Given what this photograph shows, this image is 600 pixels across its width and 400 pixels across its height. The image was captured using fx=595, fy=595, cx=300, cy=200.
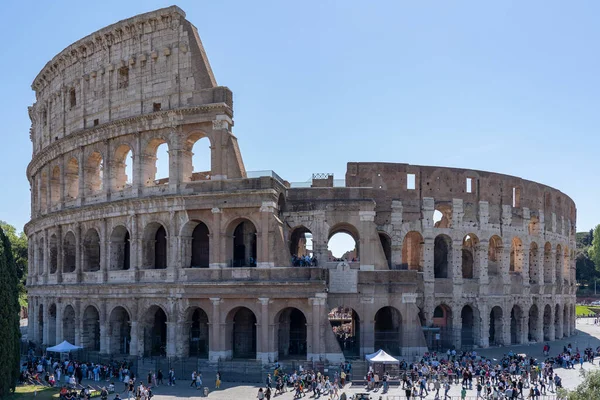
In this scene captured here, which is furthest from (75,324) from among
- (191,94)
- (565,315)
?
(565,315)

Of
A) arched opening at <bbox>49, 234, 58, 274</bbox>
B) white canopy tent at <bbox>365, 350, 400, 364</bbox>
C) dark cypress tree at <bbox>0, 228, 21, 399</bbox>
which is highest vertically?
arched opening at <bbox>49, 234, 58, 274</bbox>

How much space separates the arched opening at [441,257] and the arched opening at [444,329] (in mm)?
2380

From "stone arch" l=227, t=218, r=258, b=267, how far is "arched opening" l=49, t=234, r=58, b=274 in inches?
538

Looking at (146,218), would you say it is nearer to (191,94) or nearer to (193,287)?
(193,287)

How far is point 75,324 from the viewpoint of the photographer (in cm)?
3628

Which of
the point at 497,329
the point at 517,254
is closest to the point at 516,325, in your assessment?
the point at 497,329

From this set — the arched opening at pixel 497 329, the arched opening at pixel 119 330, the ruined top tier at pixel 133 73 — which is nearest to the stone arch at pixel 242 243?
the ruined top tier at pixel 133 73

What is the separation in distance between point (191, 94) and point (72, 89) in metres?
10.8

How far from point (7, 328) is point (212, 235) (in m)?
Answer: 10.7

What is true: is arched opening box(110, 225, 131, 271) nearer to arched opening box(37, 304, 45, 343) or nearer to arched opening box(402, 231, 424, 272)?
arched opening box(37, 304, 45, 343)

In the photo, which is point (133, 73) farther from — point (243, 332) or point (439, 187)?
point (439, 187)

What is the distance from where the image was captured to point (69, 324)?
37562 millimetres

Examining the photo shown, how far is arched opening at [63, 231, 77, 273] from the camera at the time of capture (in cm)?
3841

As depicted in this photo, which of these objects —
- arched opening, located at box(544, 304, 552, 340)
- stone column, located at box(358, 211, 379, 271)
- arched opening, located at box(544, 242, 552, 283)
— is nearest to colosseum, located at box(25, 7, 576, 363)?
stone column, located at box(358, 211, 379, 271)
